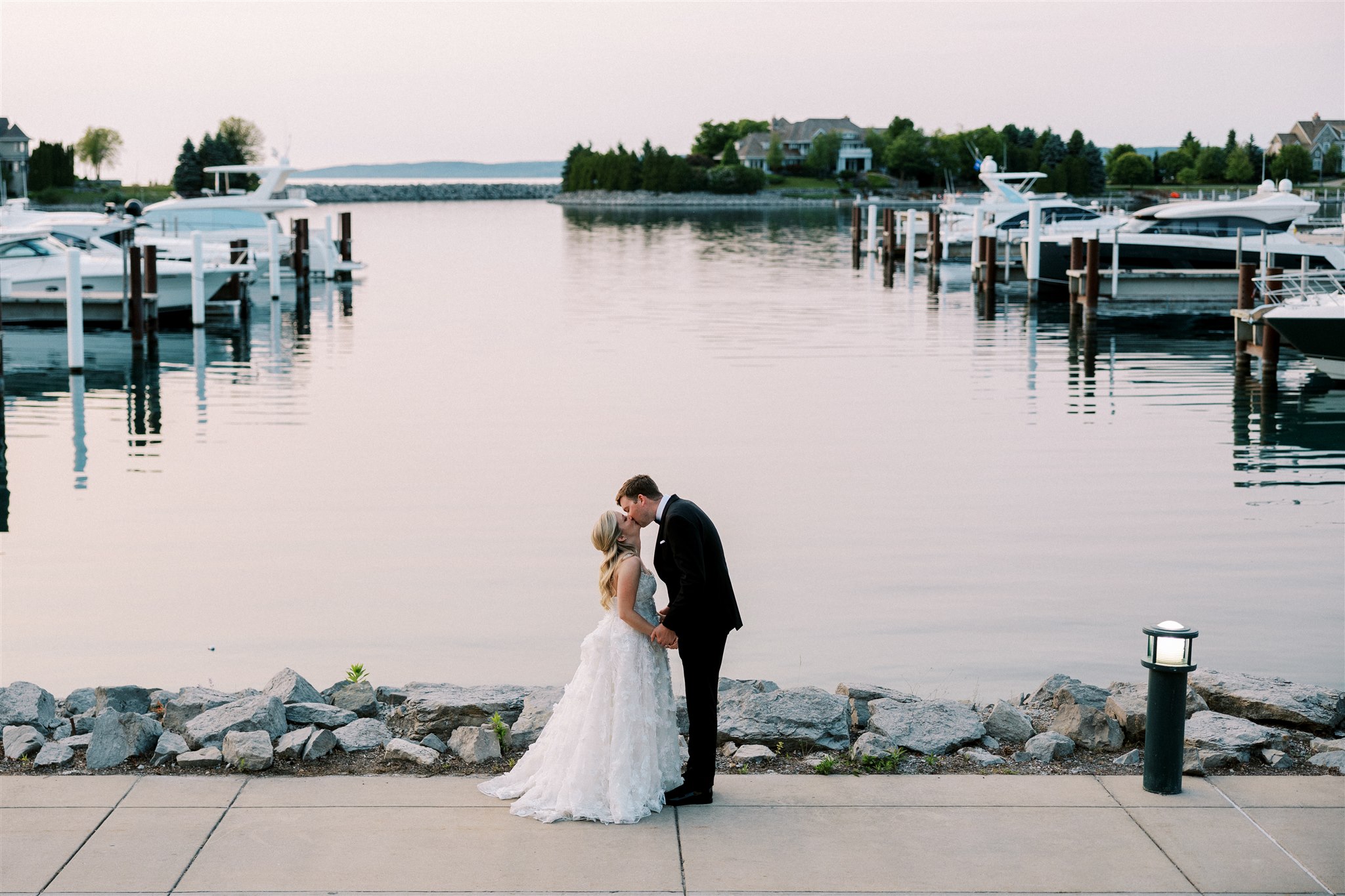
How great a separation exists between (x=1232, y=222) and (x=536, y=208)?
126 m

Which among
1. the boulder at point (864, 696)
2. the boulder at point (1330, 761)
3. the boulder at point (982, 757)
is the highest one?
the boulder at point (1330, 761)

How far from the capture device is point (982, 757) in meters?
7.08

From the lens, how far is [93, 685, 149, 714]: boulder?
26.8ft

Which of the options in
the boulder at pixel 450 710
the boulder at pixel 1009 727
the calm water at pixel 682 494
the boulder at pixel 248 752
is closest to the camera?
the boulder at pixel 248 752

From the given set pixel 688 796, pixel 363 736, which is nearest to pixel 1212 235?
pixel 363 736

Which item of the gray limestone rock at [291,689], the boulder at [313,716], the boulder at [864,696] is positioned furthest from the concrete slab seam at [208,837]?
the boulder at [864,696]

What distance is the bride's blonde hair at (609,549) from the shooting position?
20.5 feet

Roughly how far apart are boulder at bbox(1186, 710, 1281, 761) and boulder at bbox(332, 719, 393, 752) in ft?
12.9

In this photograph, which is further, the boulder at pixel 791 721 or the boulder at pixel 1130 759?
the boulder at pixel 791 721

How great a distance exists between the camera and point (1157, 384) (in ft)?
83.5

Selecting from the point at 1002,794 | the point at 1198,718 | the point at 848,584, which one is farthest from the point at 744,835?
the point at 848,584

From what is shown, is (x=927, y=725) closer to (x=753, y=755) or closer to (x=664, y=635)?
(x=753, y=755)

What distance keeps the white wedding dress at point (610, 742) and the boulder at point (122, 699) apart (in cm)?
275

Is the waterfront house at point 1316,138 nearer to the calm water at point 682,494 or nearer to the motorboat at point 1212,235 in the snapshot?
the motorboat at point 1212,235
